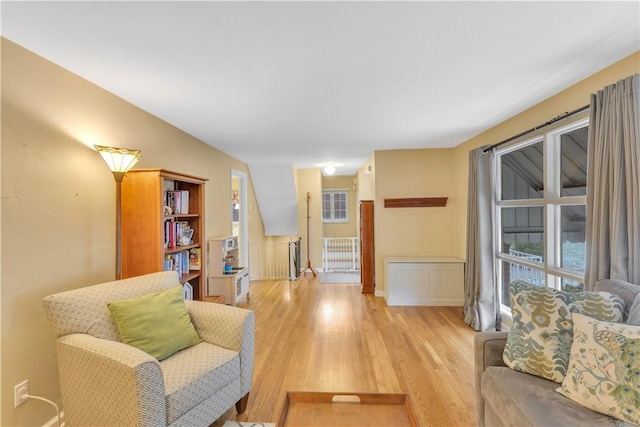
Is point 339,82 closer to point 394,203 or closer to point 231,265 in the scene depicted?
point 394,203

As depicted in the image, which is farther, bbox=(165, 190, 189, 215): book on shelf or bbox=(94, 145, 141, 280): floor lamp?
bbox=(165, 190, 189, 215): book on shelf

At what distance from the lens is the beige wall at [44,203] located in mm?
1553

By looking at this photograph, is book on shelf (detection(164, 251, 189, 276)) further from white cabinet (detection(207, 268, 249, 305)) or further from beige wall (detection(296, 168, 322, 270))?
beige wall (detection(296, 168, 322, 270))

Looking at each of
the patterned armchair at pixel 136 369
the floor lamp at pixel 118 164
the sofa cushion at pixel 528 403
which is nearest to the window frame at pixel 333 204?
the floor lamp at pixel 118 164

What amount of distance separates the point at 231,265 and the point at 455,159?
3.99 meters

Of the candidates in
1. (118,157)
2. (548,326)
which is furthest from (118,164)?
(548,326)

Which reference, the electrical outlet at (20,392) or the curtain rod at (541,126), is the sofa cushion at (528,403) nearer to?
the curtain rod at (541,126)

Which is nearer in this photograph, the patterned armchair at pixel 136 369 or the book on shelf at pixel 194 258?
the patterned armchair at pixel 136 369

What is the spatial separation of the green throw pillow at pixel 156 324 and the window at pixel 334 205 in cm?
639

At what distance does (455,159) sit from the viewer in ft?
14.1

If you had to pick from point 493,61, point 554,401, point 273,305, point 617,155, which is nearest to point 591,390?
point 554,401

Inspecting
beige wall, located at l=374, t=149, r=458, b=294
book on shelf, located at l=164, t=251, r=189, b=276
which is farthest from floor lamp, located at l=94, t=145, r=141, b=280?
beige wall, located at l=374, t=149, r=458, b=294

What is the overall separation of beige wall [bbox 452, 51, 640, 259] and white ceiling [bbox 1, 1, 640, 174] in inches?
2.7

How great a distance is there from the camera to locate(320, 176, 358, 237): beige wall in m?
8.02
